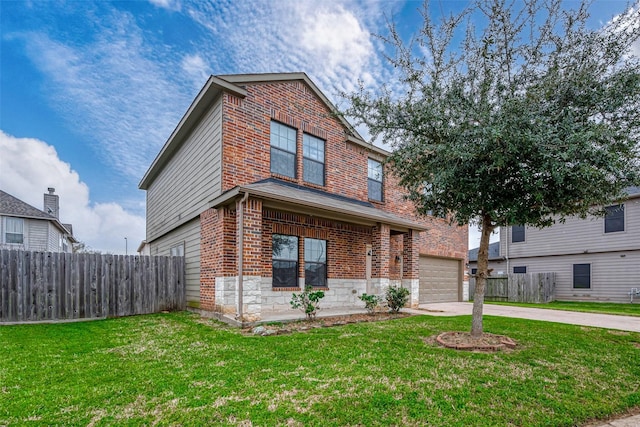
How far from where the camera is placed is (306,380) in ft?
13.1

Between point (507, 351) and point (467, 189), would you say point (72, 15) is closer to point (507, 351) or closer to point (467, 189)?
point (467, 189)

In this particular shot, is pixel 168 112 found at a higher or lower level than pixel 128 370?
higher

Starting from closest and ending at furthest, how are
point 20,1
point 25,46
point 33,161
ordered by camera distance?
point 20,1 < point 25,46 < point 33,161

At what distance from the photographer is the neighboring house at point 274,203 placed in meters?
8.22

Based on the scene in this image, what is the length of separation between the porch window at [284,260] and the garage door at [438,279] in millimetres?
6664

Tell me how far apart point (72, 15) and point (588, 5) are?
38.4 feet

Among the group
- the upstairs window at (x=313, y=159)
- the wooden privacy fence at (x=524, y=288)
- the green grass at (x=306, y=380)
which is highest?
the upstairs window at (x=313, y=159)

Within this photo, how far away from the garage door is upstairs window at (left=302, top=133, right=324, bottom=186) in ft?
20.5

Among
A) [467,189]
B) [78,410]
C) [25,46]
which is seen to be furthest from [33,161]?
[467,189]

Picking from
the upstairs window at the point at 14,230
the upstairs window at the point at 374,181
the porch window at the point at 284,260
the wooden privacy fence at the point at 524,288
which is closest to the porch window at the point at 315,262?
the porch window at the point at 284,260

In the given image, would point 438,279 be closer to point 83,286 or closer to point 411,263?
point 411,263

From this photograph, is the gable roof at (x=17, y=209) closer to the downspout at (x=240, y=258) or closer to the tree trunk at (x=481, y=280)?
the downspout at (x=240, y=258)

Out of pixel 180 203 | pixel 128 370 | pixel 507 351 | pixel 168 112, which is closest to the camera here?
pixel 128 370

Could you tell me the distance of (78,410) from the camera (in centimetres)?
317
